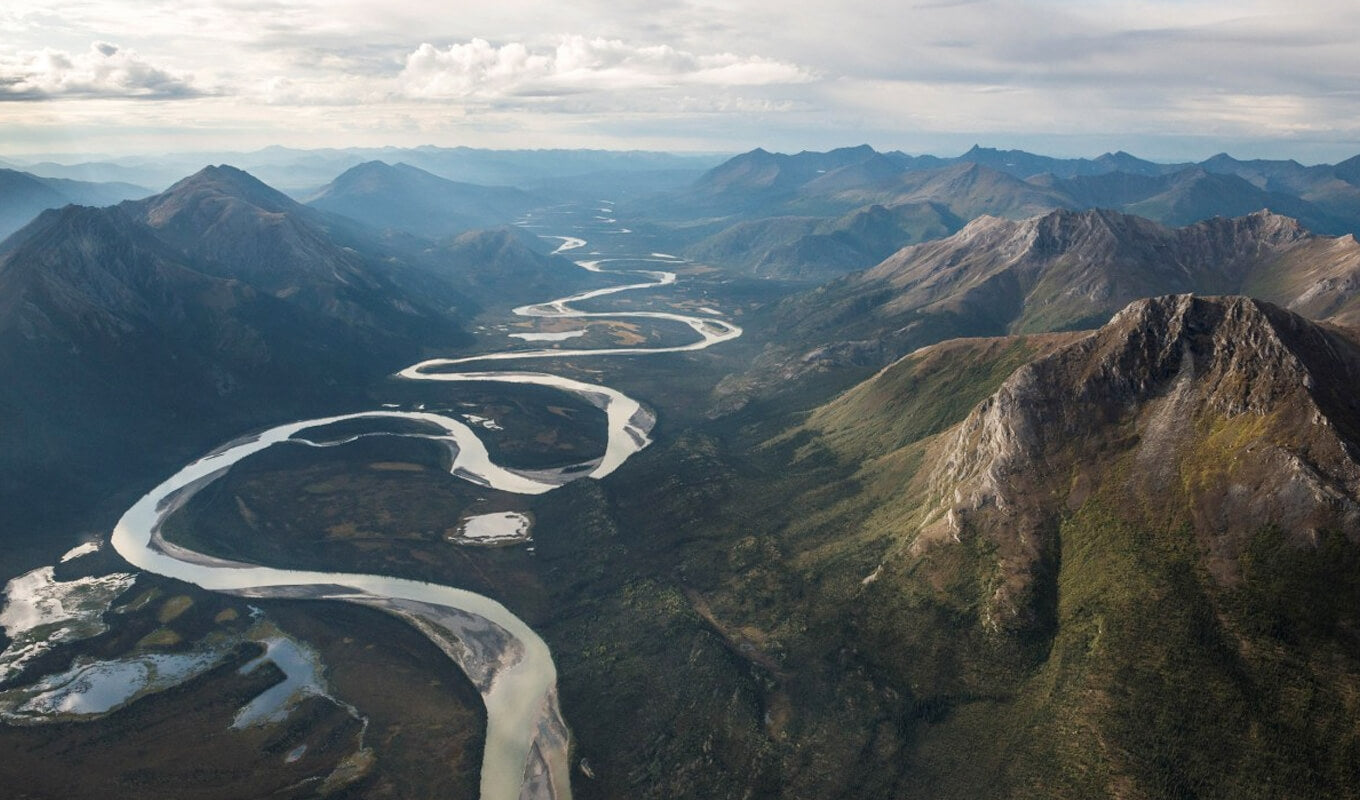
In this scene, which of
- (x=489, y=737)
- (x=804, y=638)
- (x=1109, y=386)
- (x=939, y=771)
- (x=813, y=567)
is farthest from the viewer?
(x=813, y=567)

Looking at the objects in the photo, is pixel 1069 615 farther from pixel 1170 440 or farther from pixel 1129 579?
pixel 1170 440

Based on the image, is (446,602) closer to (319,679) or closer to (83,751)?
(319,679)

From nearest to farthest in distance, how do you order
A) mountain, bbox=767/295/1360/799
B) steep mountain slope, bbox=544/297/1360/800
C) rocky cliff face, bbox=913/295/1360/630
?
mountain, bbox=767/295/1360/799, steep mountain slope, bbox=544/297/1360/800, rocky cliff face, bbox=913/295/1360/630

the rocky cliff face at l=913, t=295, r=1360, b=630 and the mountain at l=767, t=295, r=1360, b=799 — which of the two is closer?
the mountain at l=767, t=295, r=1360, b=799

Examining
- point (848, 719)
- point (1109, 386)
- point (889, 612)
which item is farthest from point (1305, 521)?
point (848, 719)

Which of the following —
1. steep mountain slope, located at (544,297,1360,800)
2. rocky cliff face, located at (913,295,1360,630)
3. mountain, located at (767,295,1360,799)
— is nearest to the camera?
mountain, located at (767,295,1360,799)
